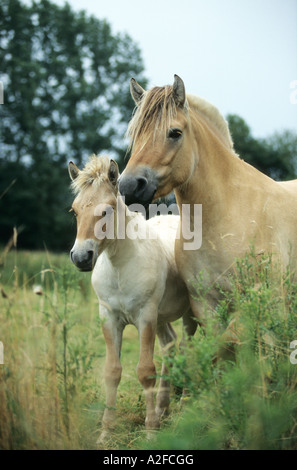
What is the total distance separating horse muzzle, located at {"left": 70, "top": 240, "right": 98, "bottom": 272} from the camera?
374 cm

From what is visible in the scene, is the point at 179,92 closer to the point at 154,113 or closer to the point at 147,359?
the point at 154,113

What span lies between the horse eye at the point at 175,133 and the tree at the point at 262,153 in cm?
3221

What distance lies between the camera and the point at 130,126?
4.11 m

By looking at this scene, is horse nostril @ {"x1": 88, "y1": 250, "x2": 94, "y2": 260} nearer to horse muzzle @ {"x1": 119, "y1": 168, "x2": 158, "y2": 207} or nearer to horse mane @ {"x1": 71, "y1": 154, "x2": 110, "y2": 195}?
horse muzzle @ {"x1": 119, "y1": 168, "x2": 158, "y2": 207}

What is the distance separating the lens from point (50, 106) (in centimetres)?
2677

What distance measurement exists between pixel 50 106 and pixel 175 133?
24497 mm

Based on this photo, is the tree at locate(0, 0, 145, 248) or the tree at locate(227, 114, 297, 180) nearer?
the tree at locate(0, 0, 145, 248)

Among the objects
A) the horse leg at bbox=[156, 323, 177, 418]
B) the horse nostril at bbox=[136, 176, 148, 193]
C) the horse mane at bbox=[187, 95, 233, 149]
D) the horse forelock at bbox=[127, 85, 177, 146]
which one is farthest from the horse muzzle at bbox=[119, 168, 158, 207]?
the horse leg at bbox=[156, 323, 177, 418]

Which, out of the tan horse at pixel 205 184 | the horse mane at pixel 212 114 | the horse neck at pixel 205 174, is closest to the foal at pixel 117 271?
the tan horse at pixel 205 184

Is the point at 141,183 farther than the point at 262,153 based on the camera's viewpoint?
No

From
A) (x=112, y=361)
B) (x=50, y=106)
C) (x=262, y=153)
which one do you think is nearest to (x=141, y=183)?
(x=112, y=361)

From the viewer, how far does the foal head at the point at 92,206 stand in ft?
12.4
